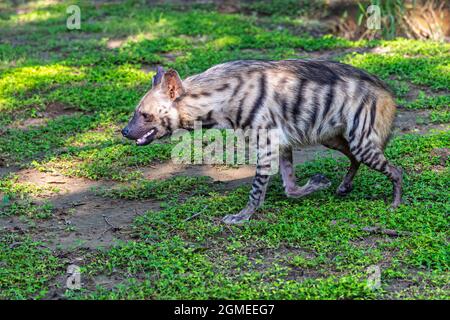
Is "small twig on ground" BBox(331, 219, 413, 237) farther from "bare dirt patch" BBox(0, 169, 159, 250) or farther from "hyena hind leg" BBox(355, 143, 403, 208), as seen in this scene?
"bare dirt patch" BBox(0, 169, 159, 250)

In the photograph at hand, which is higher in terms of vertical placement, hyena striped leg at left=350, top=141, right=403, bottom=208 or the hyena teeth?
the hyena teeth

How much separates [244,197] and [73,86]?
12.3ft

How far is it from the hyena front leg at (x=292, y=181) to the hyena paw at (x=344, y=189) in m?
0.11

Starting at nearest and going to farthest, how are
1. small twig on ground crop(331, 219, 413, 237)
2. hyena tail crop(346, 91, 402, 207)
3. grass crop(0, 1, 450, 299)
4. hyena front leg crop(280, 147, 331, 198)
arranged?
1. grass crop(0, 1, 450, 299)
2. small twig on ground crop(331, 219, 413, 237)
3. hyena tail crop(346, 91, 402, 207)
4. hyena front leg crop(280, 147, 331, 198)

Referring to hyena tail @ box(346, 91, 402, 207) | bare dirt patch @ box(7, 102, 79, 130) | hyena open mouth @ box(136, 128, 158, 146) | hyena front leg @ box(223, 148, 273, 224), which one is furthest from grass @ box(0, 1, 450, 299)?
hyena open mouth @ box(136, 128, 158, 146)

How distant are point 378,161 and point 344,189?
0.53m

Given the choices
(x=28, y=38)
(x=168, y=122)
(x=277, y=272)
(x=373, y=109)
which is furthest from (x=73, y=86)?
(x=277, y=272)

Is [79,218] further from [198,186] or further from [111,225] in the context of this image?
[198,186]

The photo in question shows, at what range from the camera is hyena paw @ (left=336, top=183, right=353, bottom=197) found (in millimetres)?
7105

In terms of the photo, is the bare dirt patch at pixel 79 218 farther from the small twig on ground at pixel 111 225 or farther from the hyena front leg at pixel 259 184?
the hyena front leg at pixel 259 184

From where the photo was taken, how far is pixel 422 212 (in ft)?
21.4
